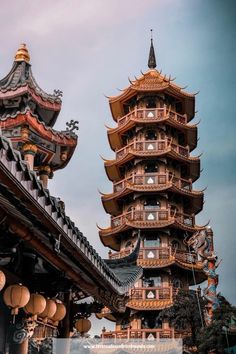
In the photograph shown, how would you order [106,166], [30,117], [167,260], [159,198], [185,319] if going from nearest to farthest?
[30,117], [185,319], [167,260], [159,198], [106,166]

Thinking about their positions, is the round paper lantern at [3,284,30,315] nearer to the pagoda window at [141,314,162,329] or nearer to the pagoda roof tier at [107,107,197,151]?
the pagoda window at [141,314,162,329]

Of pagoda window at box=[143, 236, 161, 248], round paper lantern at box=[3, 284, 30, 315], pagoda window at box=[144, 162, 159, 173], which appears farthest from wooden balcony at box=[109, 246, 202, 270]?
round paper lantern at box=[3, 284, 30, 315]

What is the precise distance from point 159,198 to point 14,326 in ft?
75.6

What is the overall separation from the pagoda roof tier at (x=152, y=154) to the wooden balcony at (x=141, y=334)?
9731mm

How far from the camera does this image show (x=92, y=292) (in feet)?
20.9

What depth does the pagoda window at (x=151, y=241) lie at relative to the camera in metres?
27.9

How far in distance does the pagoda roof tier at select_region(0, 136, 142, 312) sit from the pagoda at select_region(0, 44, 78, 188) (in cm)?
494

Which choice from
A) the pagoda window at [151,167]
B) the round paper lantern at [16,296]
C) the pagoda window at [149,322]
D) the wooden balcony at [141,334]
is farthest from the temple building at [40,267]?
the pagoda window at [151,167]

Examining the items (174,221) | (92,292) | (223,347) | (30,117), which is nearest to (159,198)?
(174,221)

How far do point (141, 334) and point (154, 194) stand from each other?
26.2 ft

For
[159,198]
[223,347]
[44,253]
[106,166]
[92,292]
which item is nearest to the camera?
[44,253]

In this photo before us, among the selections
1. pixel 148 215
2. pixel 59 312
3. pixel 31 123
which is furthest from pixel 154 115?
pixel 59 312

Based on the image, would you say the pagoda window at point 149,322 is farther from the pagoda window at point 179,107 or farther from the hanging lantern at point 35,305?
the hanging lantern at point 35,305

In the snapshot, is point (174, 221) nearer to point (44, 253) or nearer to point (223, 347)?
point (223, 347)
